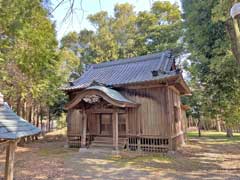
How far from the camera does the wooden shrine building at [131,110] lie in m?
9.98

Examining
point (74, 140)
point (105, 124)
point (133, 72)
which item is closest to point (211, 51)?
point (133, 72)

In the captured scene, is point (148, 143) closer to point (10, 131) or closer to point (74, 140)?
point (74, 140)

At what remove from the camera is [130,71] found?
12.5 meters

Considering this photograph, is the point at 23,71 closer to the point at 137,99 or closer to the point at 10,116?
the point at 137,99

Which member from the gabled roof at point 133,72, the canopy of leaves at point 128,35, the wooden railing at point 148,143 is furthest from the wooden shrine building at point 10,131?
the canopy of leaves at point 128,35

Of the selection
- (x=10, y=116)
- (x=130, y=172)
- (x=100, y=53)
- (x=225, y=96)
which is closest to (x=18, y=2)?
(x=10, y=116)

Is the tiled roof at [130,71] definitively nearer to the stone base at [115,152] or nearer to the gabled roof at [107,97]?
the gabled roof at [107,97]

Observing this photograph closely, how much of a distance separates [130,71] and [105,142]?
14.9 ft

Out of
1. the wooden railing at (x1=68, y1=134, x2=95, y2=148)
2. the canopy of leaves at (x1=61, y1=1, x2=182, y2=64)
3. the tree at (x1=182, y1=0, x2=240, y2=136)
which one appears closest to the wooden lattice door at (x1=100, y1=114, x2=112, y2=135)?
the wooden railing at (x1=68, y1=134, x2=95, y2=148)

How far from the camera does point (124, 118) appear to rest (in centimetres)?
1123

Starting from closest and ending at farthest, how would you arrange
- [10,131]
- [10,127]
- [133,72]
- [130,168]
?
[10,131], [10,127], [130,168], [133,72]

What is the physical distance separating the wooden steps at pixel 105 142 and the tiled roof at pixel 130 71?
10.1ft

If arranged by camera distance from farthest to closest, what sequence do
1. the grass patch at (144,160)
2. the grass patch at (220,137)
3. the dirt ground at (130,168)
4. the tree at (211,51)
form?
the grass patch at (220,137)
the tree at (211,51)
the grass patch at (144,160)
the dirt ground at (130,168)

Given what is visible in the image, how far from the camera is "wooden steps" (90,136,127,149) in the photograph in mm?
10672
